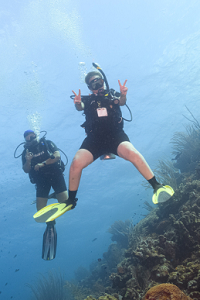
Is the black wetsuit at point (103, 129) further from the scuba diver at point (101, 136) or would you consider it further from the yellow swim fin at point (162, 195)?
the yellow swim fin at point (162, 195)

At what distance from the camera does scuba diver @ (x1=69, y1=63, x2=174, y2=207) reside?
3.14m

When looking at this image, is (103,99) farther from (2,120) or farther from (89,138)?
(2,120)

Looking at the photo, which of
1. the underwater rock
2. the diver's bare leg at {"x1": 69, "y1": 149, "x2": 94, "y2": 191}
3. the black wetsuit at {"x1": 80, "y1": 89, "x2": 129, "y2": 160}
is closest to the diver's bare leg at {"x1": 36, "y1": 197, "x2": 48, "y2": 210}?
the diver's bare leg at {"x1": 69, "y1": 149, "x2": 94, "y2": 191}

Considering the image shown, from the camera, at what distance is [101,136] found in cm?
366

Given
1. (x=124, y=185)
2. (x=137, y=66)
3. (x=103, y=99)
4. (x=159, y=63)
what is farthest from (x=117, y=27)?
(x=124, y=185)

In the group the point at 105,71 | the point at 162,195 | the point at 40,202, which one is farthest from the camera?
the point at 105,71

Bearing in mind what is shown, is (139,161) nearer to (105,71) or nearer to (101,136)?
(101,136)

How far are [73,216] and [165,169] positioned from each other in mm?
35491

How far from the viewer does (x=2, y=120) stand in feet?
54.0

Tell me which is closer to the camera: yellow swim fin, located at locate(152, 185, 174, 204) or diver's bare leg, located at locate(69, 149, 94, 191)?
yellow swim fin, located at locate(152, 185, 174, 204)

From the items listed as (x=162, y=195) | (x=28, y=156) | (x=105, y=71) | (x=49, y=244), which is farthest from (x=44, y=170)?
(x=105, y=71)

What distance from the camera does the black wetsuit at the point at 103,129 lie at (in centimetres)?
360

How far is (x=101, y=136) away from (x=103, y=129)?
0.17 m

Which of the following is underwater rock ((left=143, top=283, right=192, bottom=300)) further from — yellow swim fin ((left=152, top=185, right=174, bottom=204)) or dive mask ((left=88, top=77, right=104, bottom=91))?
dive mask ((left=88, top=77, right=104, bottom=91))
